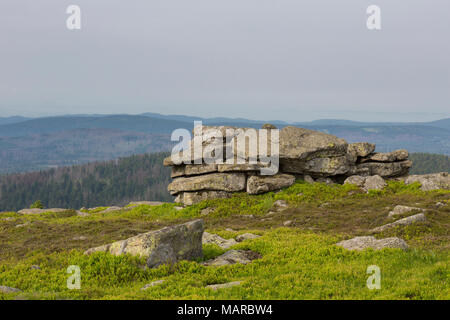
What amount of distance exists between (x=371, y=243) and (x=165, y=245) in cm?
1128

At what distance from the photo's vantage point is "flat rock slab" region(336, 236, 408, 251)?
1866 centimetres

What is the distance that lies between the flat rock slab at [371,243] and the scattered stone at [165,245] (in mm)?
8397

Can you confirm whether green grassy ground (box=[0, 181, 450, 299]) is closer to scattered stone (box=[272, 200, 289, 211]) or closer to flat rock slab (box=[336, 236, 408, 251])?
flat rock slab (box=[336, 236, 408, 251])

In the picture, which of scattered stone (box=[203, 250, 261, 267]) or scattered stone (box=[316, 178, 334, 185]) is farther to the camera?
scattered stone (box=[316, 178, 334, 185])

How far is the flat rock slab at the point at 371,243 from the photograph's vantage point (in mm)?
18656

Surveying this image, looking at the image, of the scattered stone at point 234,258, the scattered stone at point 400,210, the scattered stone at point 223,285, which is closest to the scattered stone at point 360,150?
the scattered stone at point 400,210

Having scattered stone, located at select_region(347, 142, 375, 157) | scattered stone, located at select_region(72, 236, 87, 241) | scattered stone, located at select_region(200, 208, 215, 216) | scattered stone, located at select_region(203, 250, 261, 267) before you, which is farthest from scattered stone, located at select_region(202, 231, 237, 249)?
scattered stone, located at select_region(347, 142, 375, 157)

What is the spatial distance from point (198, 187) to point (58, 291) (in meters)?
28.4

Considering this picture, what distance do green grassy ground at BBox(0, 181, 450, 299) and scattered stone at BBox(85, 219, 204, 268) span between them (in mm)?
598

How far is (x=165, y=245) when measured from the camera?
58.3 feet

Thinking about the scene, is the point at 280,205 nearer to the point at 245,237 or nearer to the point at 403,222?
the point at 245,237
